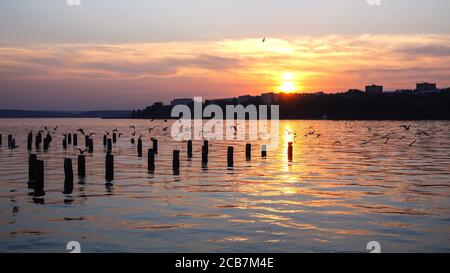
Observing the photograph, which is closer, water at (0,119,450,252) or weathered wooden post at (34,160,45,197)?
water at (0,119,450,252)

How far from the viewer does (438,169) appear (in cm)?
3619

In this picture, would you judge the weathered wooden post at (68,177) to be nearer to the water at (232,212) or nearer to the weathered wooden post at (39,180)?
the water at (232,212)

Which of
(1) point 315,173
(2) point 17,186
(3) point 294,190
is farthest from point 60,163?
(3) point 294,190

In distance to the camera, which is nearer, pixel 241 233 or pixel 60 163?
pixel 241 233

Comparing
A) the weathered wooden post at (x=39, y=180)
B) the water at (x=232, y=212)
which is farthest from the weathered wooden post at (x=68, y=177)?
the weathered wooden post at (x=39, y=180)

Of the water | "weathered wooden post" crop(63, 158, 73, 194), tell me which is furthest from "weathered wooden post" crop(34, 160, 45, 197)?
"weathered wooden post" crop(63, 158, 73, 194)

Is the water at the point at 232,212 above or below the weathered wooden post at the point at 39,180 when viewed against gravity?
below

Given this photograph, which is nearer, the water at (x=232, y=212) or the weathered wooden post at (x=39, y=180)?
the water at (x=232, y=212)

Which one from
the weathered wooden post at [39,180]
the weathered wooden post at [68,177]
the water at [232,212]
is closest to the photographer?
the water at [232,212]

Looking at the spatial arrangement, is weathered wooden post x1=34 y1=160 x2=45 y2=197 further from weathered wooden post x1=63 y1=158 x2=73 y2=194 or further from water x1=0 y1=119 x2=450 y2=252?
weathered wooden post x1=63 y1=158 x2=73 y2=194

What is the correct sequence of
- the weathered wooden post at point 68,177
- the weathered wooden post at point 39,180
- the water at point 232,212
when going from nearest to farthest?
the water at point 232,212
the weathered wooden post at point 39,180
the weathered wooden post at point 68,177
